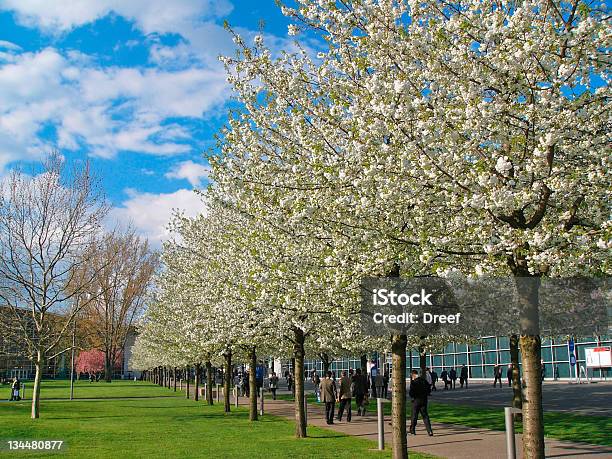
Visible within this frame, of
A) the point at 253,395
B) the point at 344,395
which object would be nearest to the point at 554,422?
the point at 344,395

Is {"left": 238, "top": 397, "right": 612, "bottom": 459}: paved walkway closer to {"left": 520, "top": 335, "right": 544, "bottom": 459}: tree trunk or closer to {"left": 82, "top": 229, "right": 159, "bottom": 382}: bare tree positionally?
{"left": 520, "top": 335, "right": 544, "bottom": 459}: tree trunk

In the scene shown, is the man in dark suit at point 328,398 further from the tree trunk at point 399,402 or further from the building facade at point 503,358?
the building facade at point 503,358

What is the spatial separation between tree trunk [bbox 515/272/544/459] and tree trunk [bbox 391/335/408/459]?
3.46 m

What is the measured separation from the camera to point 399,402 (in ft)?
37.5

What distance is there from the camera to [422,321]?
13125 mm

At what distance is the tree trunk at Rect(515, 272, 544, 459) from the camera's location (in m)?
7.86

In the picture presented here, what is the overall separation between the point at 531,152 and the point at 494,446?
8.76m

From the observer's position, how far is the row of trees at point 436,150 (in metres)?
7.25

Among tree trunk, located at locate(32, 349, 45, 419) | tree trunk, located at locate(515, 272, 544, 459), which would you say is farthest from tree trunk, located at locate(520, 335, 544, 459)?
tree trunk, located at locate(32, 349, 45, 419)

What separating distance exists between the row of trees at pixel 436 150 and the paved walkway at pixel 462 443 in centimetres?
325

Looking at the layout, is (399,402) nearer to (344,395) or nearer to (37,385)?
(344,395)

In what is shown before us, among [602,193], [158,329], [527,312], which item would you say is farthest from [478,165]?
[158,329]

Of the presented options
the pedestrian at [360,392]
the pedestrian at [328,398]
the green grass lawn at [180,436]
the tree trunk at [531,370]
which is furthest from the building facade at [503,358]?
the tree trunk at [531,370]

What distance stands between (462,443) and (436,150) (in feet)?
31.1
